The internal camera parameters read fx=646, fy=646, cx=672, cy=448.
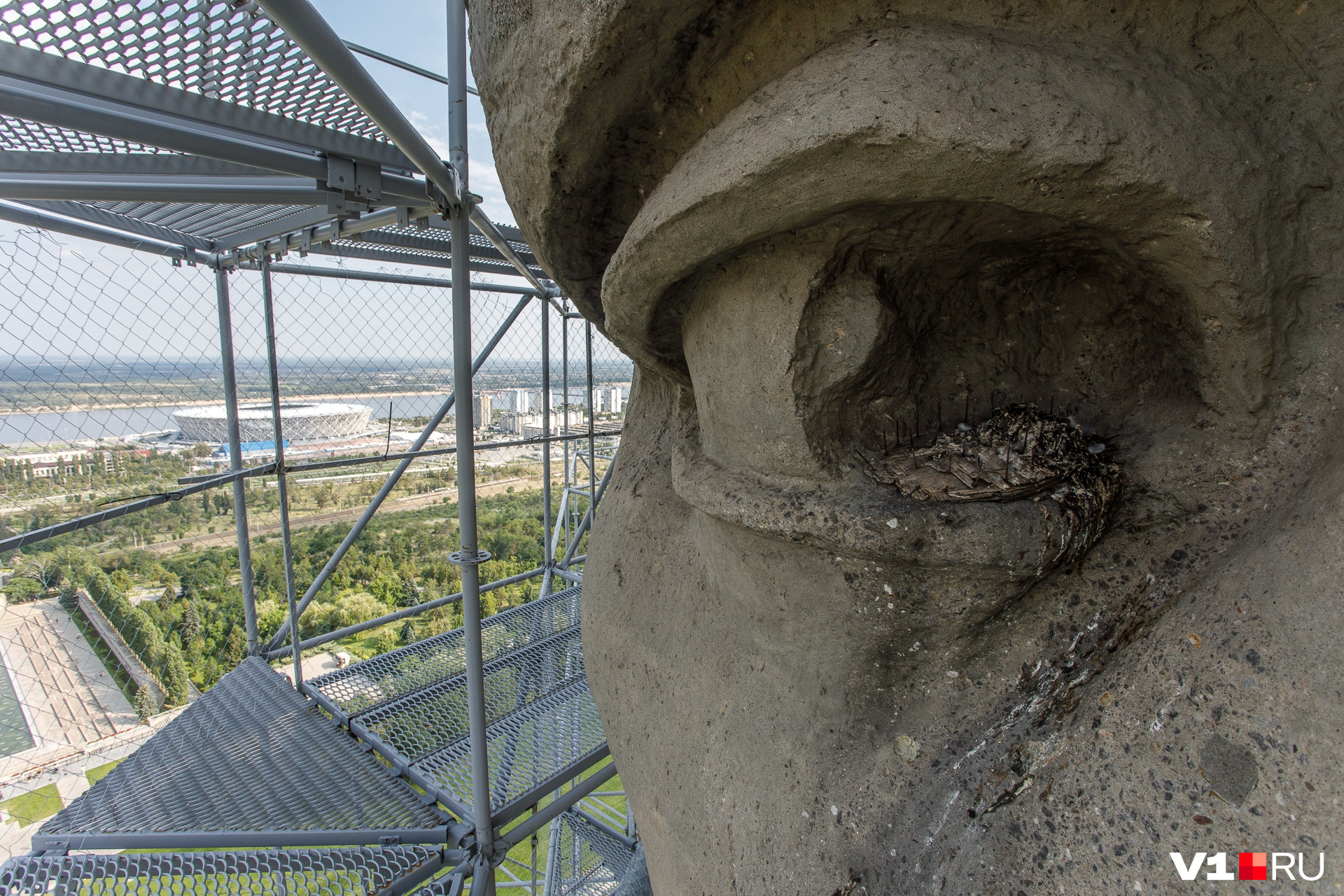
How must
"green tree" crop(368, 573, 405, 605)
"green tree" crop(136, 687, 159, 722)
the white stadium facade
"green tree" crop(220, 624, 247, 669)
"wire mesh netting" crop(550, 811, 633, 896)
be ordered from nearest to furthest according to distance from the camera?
1. the white stadium facade
2. "green tree" crop(136, 687, 159, 722)
3. "wire mesh netting" crop(550, 811, 633, 896)
4. "green tree" crop(220, 624, 247, 669)
5. "green tree" crop(368, 573, 405, 605)

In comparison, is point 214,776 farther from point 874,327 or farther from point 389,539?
point 389,539

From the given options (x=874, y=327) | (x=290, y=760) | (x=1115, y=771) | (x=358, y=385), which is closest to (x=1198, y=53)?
(x=874, y=327)

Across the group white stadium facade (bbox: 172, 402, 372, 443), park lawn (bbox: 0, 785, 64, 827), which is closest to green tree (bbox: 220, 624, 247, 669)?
park lawn (bbox: 0, 785, 64, 827)

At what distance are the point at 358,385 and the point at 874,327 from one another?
1.94 metres

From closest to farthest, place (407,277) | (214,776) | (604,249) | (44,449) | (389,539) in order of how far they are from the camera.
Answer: (604,249)
(44,449)
(214,776)
(407,277)
(389,539)

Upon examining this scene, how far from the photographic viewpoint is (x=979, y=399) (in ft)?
2.35

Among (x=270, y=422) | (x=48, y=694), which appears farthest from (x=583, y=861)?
(x=270, y=422)

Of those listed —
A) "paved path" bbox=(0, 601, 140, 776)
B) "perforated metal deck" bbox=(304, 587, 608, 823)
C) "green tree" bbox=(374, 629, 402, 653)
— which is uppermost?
"paved path" bbox=(0, 601, 140, 776)

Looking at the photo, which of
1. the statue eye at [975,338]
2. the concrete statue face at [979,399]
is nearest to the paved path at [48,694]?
the concrete statue face at [979,399]

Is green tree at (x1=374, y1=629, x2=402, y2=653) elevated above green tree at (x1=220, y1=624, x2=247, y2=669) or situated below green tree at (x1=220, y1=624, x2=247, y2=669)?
below

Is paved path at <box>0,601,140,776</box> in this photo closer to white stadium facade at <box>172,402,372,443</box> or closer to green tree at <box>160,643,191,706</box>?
white stadium facade at <box>172,402,372,443</box>

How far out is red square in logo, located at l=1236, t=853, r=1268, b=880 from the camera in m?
0.46

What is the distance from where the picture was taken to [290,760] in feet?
4.82
